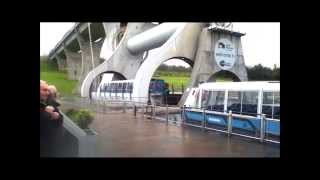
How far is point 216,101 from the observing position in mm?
7141

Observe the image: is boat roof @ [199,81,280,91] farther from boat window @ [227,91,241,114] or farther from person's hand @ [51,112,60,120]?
person's hand @ [51,112,60,120]

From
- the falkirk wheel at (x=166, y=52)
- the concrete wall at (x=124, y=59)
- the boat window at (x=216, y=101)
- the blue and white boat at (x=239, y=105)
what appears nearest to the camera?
the blue and white boat at (x=239, y=105)

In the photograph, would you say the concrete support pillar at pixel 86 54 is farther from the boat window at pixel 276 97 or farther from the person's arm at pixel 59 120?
the boat window at pixel 276 97

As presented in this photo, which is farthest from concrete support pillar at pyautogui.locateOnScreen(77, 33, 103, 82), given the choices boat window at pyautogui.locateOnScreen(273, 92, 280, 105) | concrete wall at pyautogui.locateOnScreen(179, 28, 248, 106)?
boat window at pyautogui.locateOnScreen(273, 92, 280, 105)

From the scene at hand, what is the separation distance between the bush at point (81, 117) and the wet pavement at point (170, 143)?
0.14 m

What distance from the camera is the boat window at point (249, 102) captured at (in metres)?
6.22

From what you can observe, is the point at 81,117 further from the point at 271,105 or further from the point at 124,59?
the point at 124,59

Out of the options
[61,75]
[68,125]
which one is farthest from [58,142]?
[61,75]

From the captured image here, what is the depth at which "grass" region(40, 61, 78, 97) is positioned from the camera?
17.5 feet

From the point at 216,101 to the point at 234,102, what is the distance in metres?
0.55

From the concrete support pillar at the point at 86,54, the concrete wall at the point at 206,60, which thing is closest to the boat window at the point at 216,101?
the concrete wall at the point at 206,60

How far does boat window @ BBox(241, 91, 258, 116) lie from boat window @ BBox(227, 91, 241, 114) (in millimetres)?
118
